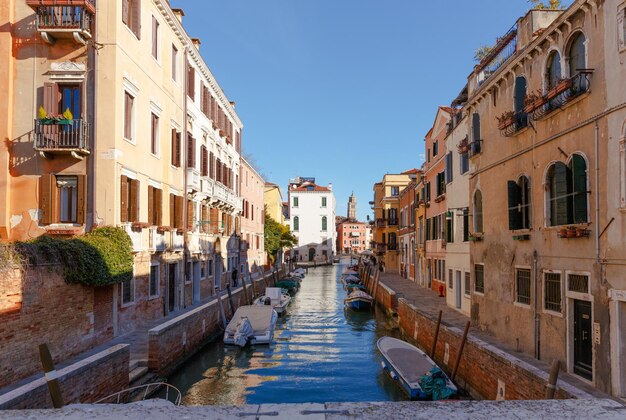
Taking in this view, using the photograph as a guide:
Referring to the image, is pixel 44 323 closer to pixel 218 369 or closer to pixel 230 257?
pixel 218 369

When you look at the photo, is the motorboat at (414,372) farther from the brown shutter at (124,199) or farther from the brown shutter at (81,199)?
the brown shutter at (81,199)

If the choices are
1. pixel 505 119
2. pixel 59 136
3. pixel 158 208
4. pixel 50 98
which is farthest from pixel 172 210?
pixel 505 119

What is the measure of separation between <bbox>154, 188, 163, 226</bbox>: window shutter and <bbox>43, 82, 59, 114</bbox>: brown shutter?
4.57 m

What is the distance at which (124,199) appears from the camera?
45.1ft

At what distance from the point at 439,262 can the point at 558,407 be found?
21930 millimetres

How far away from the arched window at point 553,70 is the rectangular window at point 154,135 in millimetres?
11672

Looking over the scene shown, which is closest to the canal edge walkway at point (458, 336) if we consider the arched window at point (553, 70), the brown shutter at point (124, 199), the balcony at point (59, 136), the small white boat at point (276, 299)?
the small white boat at point (276, 299)

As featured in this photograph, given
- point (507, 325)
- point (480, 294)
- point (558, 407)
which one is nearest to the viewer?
point (558, 407)

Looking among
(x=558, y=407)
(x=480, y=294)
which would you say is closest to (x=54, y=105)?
(x=480, y=294)

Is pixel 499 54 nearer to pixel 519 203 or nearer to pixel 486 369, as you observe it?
pixel 519 203

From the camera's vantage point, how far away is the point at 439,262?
24141 mm

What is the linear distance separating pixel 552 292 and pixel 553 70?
442cm

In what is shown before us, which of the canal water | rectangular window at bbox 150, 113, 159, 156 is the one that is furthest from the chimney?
the canal water

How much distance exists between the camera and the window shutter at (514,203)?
11852 mm
